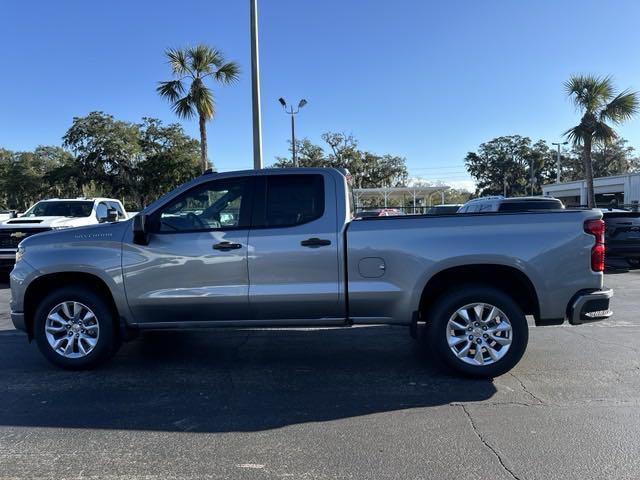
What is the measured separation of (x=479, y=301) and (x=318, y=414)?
1.85 metres

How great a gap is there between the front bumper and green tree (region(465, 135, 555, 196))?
82080 millimetres

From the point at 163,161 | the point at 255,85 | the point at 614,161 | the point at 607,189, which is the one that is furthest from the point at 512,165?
the point at 255,85

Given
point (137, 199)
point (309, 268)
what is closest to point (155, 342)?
point (309, 268)

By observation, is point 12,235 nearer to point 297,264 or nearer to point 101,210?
point 101,210

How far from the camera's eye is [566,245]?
4.76 meters

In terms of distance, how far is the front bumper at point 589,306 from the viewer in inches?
188

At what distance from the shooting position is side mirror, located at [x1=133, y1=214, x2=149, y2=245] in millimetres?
4984

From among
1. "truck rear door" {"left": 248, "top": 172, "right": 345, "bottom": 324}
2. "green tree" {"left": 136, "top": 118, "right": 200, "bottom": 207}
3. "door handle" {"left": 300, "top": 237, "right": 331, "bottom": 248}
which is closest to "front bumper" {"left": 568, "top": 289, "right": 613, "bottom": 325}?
"truck rear door" {"left": 248, "top": 172, "right": 345, "bottom": 324}

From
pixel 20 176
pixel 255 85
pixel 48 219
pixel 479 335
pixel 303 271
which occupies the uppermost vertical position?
pixel 20 176

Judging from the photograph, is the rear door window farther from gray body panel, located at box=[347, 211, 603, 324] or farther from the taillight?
the taillight

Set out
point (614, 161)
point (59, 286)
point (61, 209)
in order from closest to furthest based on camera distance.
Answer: point (59, 286)
point (61, 209)
point (614, 161)

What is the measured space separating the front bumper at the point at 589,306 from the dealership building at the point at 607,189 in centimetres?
3118

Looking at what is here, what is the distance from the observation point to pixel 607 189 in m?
43.4

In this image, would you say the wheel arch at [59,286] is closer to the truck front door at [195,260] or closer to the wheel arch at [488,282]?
the truck front door at [195,260]
